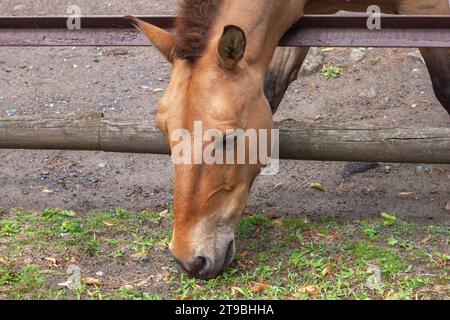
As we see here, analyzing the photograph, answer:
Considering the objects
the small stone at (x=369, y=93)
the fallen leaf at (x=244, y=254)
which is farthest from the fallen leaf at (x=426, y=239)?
the small stone at (x=369, y=93)

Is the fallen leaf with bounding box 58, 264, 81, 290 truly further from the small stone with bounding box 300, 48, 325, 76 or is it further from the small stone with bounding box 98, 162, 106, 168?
the small stone with bounding box 300, 48, 325, 76

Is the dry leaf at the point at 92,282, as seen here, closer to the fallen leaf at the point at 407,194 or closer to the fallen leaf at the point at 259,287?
the fallen leaf at the point at 259,287

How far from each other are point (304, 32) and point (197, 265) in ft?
5.37

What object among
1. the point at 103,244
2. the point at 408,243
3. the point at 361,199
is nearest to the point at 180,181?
the point at 103,244

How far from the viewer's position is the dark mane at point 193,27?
167 inches

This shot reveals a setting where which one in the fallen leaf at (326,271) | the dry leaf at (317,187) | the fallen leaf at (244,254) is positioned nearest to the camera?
the fallen leaf at (326,271)

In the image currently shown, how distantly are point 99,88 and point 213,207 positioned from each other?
14.3 ft

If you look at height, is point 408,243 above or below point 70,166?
A: above

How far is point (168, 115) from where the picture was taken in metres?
4.21

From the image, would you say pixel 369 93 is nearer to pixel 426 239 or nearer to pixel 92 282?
pixel 426 239

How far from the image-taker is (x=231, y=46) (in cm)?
414

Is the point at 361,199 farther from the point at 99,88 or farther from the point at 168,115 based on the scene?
the point at 99,88

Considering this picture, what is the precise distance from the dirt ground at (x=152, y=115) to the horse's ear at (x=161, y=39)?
4.99 ft

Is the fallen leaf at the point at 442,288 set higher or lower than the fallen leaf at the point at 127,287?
higher
